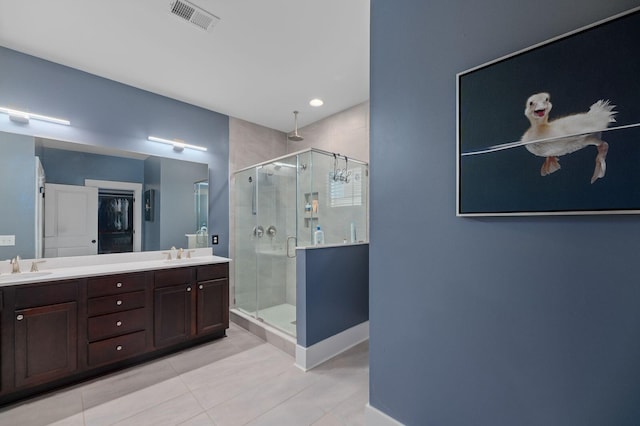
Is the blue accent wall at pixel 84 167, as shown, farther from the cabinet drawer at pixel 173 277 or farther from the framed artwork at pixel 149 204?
the cabinet drawer at pixel 173 277

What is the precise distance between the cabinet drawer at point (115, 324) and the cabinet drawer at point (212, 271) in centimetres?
58

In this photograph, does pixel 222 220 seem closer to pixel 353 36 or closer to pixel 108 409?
pixel 108 409

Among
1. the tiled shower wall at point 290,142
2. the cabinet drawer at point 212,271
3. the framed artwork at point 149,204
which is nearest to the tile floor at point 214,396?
the cabinet drawer at point 212,271

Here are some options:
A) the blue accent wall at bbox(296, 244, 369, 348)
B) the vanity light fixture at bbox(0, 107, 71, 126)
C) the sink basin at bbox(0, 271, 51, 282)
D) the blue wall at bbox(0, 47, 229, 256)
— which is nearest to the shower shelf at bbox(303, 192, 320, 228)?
the blue accent wall at bbox(296, 244, 369, 348)

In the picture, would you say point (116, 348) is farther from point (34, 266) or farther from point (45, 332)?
point (34, 266)

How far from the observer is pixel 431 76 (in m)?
1.40

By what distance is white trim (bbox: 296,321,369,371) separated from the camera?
2.35 metres

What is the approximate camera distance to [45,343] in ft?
6.48

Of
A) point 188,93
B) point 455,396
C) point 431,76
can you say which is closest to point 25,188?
point 188,93

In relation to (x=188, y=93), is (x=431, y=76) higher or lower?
lower

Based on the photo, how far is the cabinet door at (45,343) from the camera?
1.88 metres

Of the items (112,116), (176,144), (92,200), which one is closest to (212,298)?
(92,200)

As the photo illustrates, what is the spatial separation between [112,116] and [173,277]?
1.81 m

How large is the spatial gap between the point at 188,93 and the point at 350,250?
2.59 meters
